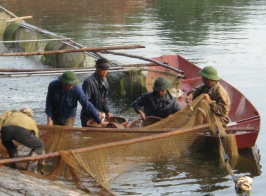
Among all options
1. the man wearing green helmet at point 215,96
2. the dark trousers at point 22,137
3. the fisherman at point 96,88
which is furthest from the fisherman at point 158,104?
the dark trousers at point 22,137

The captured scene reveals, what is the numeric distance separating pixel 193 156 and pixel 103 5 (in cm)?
3190

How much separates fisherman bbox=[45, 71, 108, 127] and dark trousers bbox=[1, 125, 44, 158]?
5.27ft

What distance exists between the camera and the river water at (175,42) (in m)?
13.5

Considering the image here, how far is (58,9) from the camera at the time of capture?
42938 mm

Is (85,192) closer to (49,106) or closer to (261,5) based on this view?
(49,106)

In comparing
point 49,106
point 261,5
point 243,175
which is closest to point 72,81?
Answer: point 49,106

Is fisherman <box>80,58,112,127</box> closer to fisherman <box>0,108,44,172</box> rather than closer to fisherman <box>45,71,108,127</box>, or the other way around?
fisherman <box>45,71,108,127</box>

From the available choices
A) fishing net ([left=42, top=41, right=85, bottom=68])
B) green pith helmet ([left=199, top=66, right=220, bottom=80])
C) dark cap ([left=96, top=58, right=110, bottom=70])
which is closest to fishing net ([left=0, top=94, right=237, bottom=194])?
green pith helmet ([left=199, top=66, right=220, bottom=80])

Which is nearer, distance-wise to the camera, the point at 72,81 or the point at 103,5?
the point at 72,81

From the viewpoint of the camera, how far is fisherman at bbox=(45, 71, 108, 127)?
13273 mm

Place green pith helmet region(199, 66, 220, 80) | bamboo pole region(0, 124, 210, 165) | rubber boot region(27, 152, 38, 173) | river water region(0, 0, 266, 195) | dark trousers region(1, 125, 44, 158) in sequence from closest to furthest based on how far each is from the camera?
bamboo pole region(0, 124, 210, 165) → dark trousers region(1, 125, 44, 158) → rubber boot region(27, 152, 38, 173) → river water region(0, 0, 266, 195) → green pith helmet region(199, 66, 220, 80)

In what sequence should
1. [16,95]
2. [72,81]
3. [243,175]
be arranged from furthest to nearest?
[16,95] < [243,175] < [72,81]

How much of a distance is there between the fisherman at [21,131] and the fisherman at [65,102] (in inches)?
57.5

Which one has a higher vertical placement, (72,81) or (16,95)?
(72,81)
